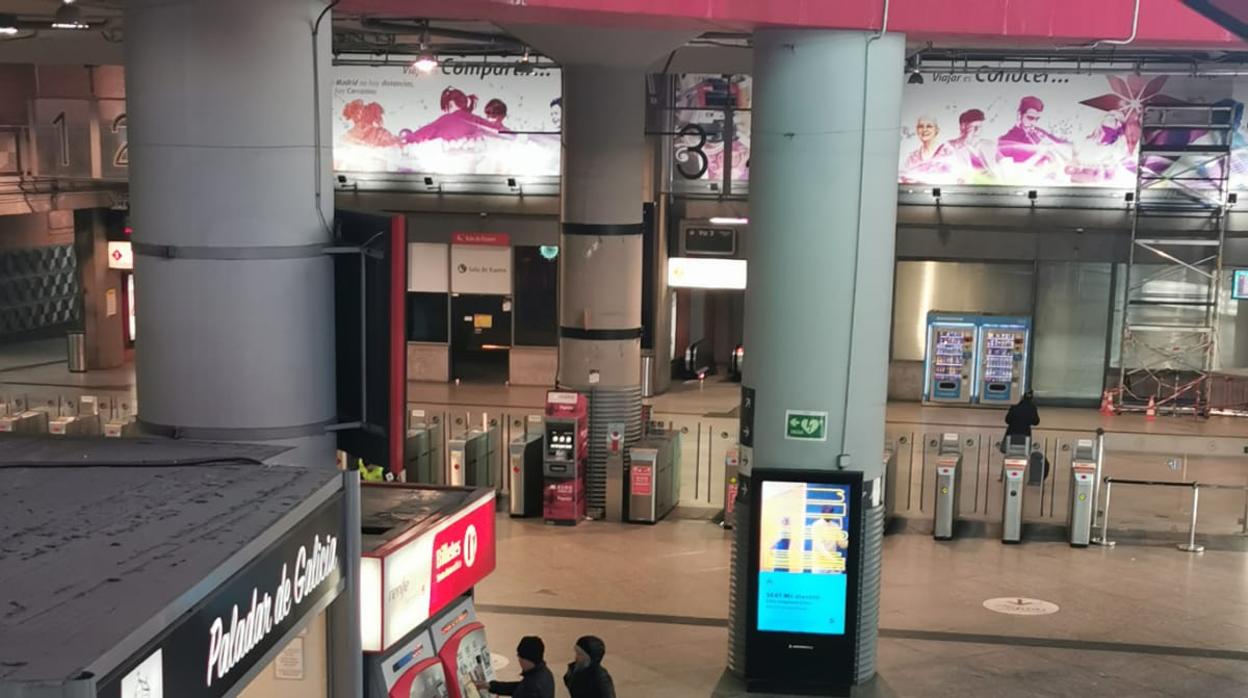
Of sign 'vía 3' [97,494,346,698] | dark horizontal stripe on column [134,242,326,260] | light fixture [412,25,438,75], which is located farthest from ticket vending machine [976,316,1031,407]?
sign 'vía 3' [97,494,346,698]

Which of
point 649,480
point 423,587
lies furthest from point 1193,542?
point 423,587

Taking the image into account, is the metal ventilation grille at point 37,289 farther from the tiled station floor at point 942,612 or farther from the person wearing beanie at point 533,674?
the person wearing beanie at point 533,674

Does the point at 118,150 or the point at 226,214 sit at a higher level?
the point at 118,150

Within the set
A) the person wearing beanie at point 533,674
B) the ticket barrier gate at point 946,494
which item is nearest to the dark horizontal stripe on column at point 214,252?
the person wearing beanie at point 533,674

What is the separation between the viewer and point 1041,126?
83.1ft

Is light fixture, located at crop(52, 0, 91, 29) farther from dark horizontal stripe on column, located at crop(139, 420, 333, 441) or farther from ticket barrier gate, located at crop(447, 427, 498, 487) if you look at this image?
dark horizontal stripe on column, located at crop(139, 420, 333, 441)

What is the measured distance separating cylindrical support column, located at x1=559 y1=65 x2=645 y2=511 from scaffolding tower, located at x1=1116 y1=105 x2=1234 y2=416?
10.7 m

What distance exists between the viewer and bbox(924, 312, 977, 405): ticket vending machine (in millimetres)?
26469

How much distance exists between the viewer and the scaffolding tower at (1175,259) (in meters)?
24.9

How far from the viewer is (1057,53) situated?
2447 cm

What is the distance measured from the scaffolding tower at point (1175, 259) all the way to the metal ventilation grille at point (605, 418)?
35.8ft

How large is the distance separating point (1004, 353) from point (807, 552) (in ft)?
52.5

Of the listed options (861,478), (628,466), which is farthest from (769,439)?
(628,466)

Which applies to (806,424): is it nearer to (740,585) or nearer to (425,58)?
(740,585)
